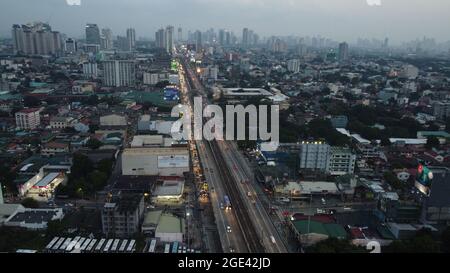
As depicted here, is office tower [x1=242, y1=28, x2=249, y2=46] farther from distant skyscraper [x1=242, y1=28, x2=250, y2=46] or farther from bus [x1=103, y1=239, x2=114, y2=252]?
bus [x1=103, y1=239, x2=114, y2=252]

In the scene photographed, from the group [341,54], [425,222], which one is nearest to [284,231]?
[425,222]

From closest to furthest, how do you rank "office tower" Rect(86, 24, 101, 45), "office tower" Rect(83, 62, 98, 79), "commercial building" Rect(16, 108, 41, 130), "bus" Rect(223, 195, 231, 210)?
"bus" Rect(223, 195, 231, 210)
"commercial building" Rect(16, 108, 41, 130)
"office tower" Rect(83, 62, 98, 79)
"office tower" Rect(86, 24, 101, 45)

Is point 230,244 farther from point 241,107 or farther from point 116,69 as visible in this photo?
point 116,69

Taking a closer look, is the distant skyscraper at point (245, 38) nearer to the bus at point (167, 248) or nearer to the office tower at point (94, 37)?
the office tower at point (94, 37)

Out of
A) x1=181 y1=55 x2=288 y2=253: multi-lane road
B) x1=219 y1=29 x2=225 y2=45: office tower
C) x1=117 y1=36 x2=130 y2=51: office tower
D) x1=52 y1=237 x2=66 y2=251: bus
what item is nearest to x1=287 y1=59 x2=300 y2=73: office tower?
x1=117 y1=36 x2=130 y2=51: office tower

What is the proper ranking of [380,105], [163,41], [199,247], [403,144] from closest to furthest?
1. [199,247]
2. [403,144]
3. [380,105]
4. [163,41]

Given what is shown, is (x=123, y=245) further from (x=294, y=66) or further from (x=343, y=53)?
(x=343, y=53)
